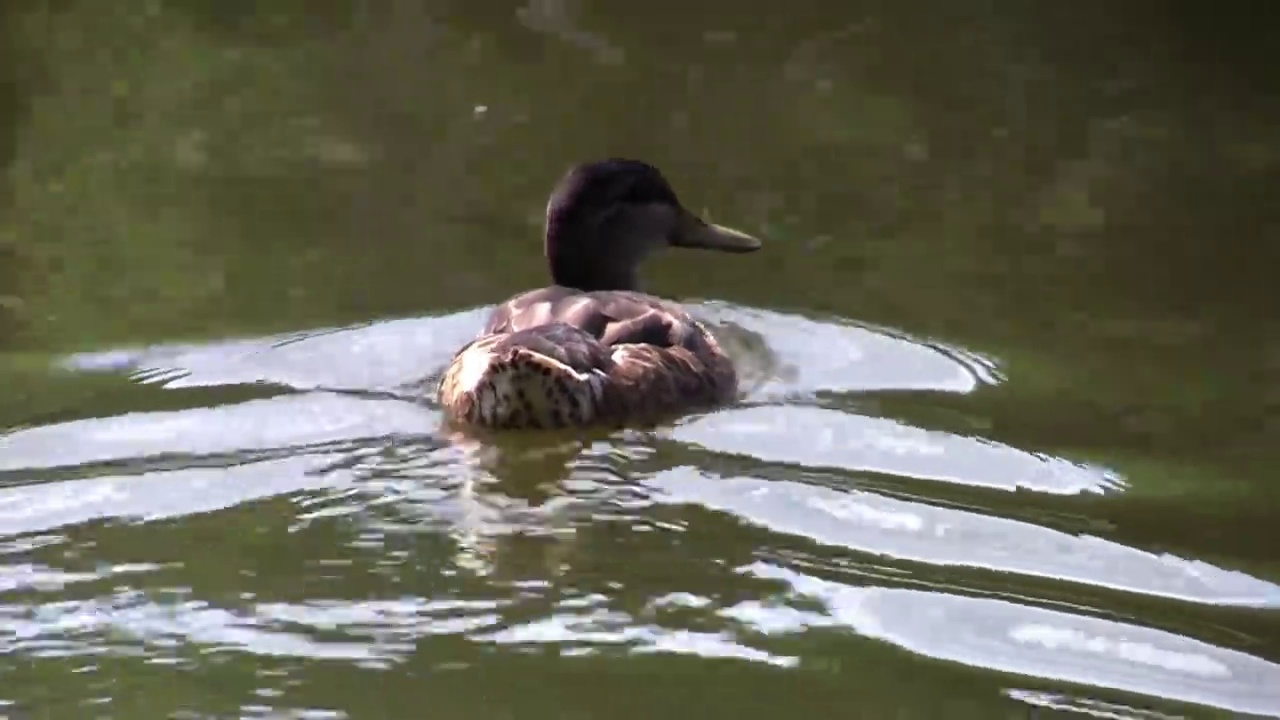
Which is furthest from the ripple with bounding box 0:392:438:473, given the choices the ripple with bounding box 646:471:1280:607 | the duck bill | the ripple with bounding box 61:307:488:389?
the duck bill

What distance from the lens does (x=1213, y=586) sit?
5312 mm

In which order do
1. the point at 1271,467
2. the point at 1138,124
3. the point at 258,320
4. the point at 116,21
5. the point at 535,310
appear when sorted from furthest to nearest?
the point at 116,21 → the point at 1138,124 → the point at 258,320 → the point at 535,310 → the point at 1271,467

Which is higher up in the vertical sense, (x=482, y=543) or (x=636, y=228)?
(x=636, y=228)

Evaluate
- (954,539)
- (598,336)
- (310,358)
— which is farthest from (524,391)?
(954,539)

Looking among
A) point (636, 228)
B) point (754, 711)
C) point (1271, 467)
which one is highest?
point (636, 228)

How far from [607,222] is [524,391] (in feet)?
5.87

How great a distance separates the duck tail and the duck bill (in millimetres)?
1980

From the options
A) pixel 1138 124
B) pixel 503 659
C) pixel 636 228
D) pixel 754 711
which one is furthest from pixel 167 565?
pixel 1138 124

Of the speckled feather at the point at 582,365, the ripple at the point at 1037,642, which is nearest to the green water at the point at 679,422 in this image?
the ripple at the point at 1037,642

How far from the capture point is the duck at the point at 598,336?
21.3 feet

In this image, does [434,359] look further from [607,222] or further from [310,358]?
[607,222]

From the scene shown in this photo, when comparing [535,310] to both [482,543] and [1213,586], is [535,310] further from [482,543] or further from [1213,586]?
[1213,586]

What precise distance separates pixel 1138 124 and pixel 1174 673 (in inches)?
312

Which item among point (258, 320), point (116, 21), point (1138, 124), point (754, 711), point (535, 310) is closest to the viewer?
point (754, 711)
